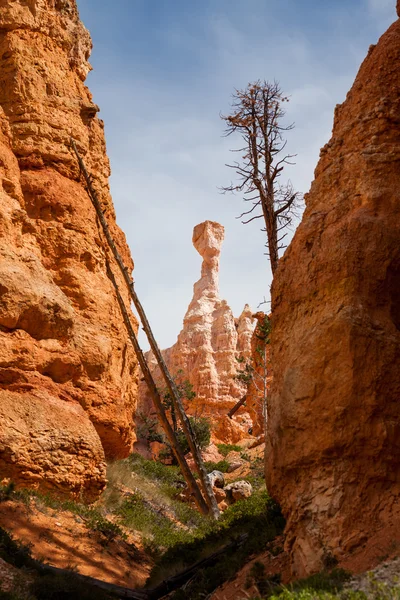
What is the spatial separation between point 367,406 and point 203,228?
46.7 m

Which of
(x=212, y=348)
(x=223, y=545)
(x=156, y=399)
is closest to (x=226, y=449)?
(x=212, y=348)

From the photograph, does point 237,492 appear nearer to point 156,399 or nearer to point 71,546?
point 156,399

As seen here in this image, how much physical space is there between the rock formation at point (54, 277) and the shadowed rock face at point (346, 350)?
5948 millimetres

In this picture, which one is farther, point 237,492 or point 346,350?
point 237,492

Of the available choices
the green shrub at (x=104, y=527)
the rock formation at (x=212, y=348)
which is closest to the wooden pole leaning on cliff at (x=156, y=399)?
the green shrub at (x=104, y=527)

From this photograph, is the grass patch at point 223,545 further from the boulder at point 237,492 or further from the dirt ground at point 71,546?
the boulder at point 237,492

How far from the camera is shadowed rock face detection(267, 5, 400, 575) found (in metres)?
5.36

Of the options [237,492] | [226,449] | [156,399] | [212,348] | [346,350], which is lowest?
[237,492]

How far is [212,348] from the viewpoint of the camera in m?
45.8

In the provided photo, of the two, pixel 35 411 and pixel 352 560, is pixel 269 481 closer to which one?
pixel 352 560

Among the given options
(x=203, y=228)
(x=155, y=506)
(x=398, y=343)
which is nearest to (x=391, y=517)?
(x=398, y=343)

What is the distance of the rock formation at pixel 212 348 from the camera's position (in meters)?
40.9

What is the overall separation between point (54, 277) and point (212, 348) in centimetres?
3259

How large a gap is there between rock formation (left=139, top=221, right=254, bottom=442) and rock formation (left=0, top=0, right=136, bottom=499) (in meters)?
23.3
